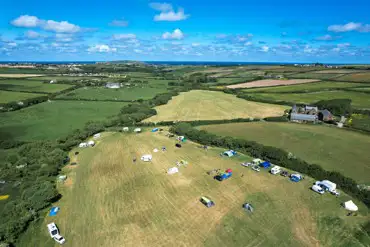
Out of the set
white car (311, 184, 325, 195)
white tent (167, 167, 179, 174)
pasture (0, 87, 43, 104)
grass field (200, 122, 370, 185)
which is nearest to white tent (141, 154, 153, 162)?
white tent (167, 167, 179, 174)

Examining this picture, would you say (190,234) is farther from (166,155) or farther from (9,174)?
(9,174)

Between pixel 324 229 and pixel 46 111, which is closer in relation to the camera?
pixel 324 229

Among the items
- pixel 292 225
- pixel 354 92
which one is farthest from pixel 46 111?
pixel 354 92

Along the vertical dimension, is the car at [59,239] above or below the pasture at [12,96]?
below

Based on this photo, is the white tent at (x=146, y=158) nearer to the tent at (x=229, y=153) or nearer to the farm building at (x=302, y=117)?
the tent at (x=229, y=153)

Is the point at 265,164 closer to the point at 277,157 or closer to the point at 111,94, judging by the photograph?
the point at 277,157

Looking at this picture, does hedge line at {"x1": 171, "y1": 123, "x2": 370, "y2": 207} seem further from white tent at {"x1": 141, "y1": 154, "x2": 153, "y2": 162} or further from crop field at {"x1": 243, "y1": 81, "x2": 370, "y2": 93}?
crop field at {"x1": 243, "y1": 81, "x2": 370, "y2": 93}

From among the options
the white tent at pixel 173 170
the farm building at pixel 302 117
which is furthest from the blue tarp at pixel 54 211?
the farm building at pixel 302 117
